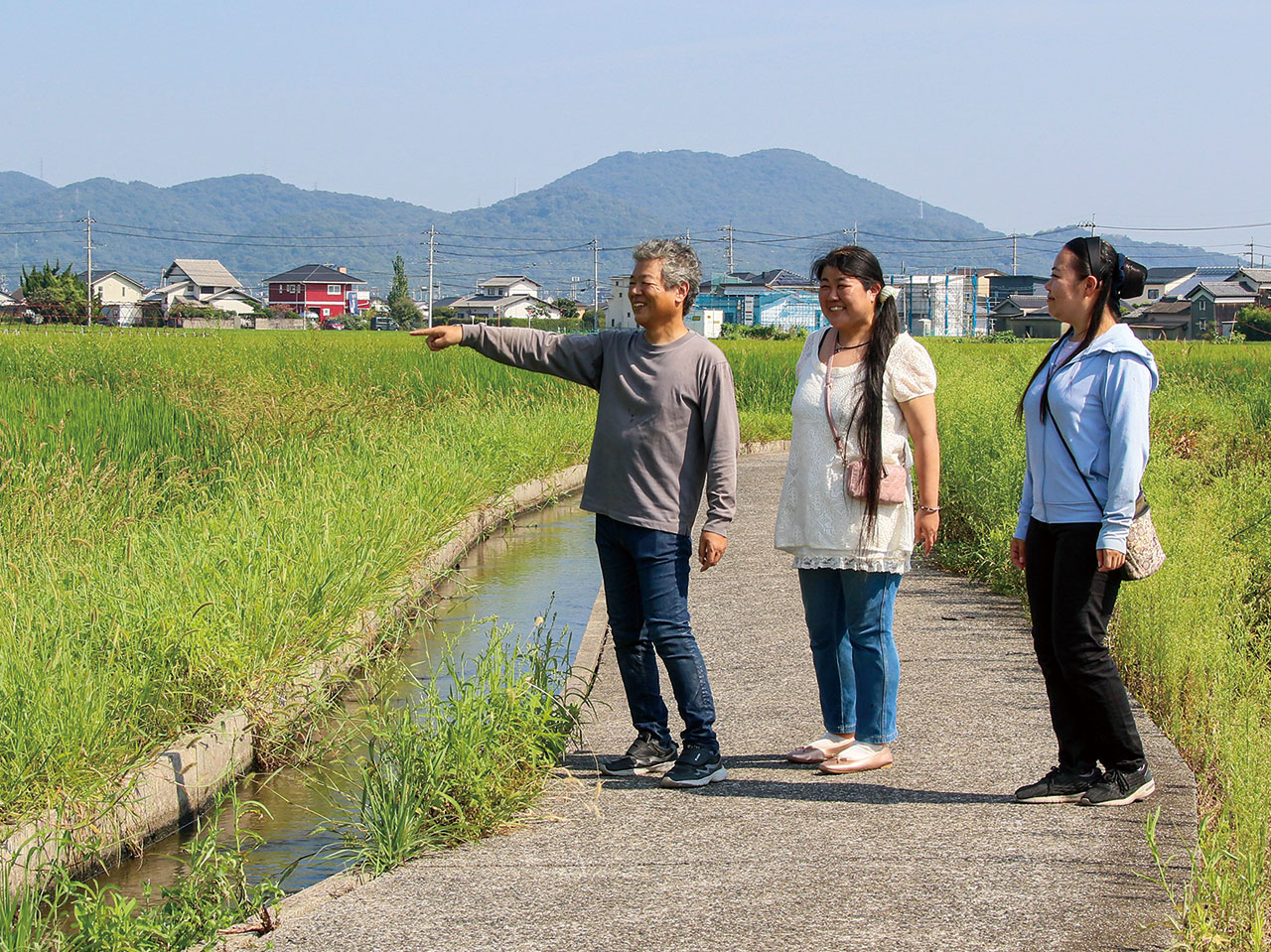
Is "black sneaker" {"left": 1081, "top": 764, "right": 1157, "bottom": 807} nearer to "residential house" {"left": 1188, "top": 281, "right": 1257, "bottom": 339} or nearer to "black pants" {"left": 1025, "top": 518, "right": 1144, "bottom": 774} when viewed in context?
"black pants" {"left": 1025, "top": 518, "right": 1144, "bottom": 774}

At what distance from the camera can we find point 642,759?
15.9 feet

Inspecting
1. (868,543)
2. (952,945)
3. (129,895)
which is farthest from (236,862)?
(868,543)

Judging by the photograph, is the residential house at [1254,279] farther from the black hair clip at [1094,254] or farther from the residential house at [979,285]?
the black hair clip at [1094,254]

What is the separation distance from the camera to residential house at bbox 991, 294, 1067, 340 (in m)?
78.0

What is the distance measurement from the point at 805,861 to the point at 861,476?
1321mm

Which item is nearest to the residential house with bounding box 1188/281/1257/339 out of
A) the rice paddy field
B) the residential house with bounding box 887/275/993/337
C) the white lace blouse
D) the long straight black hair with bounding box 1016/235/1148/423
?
the residential house with bounding box 887/275/993/337

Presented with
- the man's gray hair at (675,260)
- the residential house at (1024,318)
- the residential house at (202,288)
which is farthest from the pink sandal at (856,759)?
the residential house at (202,288)

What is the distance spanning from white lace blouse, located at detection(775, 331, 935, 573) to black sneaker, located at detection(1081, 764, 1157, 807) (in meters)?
0.95

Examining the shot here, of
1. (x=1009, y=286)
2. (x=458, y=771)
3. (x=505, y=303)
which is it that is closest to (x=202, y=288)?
(x=505, y=303)

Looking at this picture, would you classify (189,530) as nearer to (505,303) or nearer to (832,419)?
(832,419)

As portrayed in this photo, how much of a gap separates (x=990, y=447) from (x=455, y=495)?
4116 millimetres

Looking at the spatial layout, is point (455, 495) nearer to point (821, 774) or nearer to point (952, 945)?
point (821, 774)

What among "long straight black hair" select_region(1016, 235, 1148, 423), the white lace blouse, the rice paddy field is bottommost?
the rice paddy field

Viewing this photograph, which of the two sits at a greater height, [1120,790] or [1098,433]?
[1098,433]
